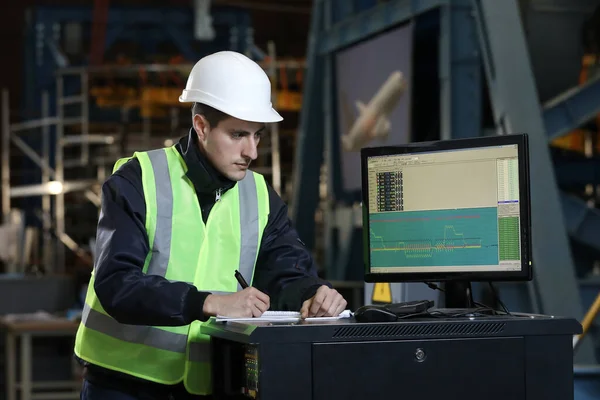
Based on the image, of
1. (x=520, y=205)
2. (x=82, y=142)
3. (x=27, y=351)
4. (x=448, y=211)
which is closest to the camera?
(x=520, y=205)

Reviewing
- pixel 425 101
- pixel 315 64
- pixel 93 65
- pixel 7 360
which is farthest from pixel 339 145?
pixel 93 65

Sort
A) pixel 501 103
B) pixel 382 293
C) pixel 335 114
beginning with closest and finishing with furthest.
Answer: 1. pixel 382 293
2. pixel 501 103
3. pixel 335 114

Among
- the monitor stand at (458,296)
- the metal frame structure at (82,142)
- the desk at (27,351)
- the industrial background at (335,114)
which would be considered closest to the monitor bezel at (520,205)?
the monitor stand at (458,296)

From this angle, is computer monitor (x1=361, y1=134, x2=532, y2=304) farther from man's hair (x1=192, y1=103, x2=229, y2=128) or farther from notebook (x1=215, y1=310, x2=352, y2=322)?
man's hair (x1=192, y1=103, x2=229, y2=128)

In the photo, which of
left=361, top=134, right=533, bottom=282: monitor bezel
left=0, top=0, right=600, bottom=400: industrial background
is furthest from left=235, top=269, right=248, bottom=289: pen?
left=0, top=0, right=600, bottom=400: industrial background

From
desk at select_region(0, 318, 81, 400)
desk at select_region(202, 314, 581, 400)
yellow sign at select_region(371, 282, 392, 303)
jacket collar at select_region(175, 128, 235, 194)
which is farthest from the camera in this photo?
desk at select_region(0, 318, 81, 400)

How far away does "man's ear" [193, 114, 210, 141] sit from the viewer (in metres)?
3.60

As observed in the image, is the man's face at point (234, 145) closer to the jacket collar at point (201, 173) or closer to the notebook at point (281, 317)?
the jacket collar at point (201, 173)

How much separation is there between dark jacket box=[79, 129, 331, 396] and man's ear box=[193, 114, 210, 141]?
0.05 meters

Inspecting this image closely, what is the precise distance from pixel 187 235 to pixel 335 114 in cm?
718

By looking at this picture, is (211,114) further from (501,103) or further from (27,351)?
(27,351)

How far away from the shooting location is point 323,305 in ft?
11.0

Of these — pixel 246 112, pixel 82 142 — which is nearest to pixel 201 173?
pixel 246 112

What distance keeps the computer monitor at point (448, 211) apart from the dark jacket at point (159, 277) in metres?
0.29
